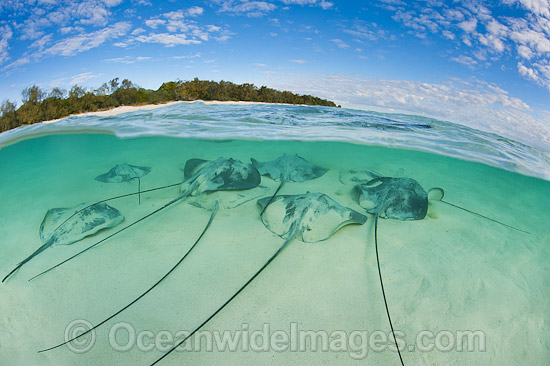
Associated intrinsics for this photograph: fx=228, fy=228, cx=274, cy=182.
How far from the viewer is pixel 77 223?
3678 mm

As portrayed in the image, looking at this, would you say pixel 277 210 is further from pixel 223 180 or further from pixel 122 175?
pixel 122 175

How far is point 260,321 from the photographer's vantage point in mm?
2432

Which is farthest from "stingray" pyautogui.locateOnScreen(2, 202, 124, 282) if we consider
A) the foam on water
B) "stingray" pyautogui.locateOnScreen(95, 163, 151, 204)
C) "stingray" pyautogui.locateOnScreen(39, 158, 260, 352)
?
the foam on water

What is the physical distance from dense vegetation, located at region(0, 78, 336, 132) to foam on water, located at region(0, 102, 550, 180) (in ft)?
1.61

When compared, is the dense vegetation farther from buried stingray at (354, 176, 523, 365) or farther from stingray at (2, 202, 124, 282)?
buried stingray at (354, 176, 523, 365)

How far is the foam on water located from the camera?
8.70 metres

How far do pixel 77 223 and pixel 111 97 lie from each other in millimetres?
9906

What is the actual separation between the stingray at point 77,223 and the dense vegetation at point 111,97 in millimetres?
8755

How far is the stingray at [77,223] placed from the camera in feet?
11.6

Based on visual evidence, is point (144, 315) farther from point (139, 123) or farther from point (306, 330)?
point (139, 123)

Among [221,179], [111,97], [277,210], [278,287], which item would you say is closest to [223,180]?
[221,179]

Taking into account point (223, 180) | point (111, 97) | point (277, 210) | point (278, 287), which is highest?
point (111, 97)

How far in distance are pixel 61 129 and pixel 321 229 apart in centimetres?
1319

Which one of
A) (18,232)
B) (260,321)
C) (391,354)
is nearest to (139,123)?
(18,232)
